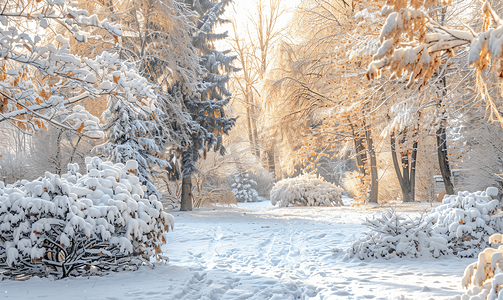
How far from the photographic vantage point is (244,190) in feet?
72.9

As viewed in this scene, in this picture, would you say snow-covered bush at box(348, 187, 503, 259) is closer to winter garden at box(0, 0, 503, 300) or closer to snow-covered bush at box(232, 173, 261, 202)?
winter garden at box(0, 0, 503, 300)

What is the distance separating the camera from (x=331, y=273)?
450 centimetres

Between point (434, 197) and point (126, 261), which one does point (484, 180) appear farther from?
point (126, 261)

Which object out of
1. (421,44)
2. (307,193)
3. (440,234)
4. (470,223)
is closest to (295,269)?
(440,234)

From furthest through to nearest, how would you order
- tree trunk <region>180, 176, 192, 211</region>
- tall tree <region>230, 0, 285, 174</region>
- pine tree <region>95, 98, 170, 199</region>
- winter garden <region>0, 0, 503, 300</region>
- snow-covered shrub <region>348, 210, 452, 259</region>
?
tall tree <region>230, 0, 285, 174</region> → tree trunk <region>180, 176, 192, 211</region> → pine tree <region>95, 98, 170, 199</region> → snow-covered shrub <region>348, 210, 452, 259</region> → winter garden <region>0, 0, 503, 300</region>

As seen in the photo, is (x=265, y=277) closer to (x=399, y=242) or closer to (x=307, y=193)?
(x=399, y=242)

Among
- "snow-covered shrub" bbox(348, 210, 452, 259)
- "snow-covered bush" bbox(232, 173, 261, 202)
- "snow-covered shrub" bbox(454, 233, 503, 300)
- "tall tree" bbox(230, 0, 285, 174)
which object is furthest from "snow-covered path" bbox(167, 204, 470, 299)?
"tall tree" bbox(230, 0, 285, 174)

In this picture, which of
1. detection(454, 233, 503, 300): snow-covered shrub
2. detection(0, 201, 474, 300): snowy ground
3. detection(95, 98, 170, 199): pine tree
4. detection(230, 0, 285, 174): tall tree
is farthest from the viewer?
detection(230, 0, 285, 174): tall tree

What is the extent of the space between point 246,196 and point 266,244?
1553 cm

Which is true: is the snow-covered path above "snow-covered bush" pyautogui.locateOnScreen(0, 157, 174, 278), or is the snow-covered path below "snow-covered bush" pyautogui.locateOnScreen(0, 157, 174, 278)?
below

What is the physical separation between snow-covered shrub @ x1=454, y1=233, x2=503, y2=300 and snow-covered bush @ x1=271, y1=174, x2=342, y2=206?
12.7 metres

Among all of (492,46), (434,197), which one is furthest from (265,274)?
(434,197)

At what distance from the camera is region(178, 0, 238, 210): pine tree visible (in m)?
11.9

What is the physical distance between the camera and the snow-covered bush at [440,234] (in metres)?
5.07
